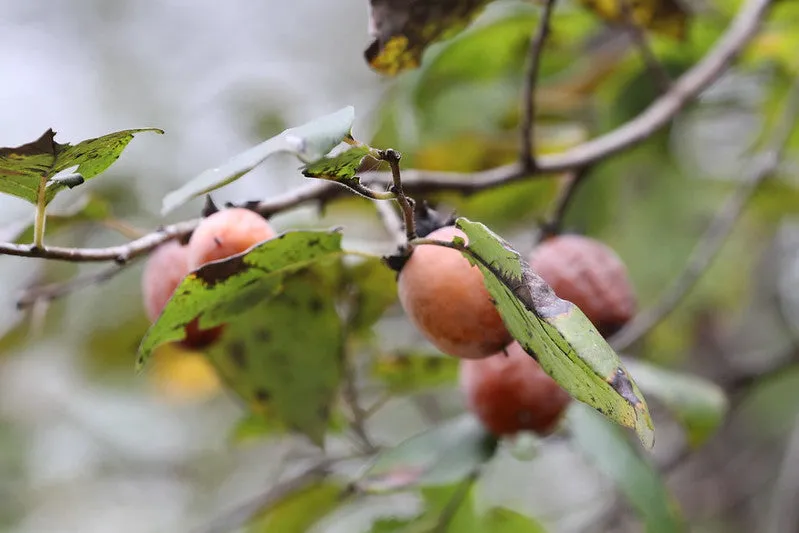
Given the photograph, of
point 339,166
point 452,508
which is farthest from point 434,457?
point 339,166

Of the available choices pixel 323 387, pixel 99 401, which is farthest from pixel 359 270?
pixel 99 401

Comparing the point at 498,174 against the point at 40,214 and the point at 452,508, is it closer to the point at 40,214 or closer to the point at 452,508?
the point at 452,508

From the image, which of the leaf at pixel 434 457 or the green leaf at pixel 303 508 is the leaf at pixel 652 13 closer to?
the leaf at pixel 434 457

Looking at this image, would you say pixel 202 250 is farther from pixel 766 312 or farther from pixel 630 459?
pixel 766 312

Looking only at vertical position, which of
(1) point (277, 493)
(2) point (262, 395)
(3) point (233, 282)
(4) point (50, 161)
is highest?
(4) point (50, 161)

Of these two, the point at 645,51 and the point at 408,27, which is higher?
the point at 408,27

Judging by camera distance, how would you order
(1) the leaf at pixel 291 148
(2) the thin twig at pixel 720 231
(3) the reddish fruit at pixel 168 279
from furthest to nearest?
(2) the thin twig at pixel 720 231, (3) the reddish fruit at pixel 168 279, (1) the leaf at pixel 291 148

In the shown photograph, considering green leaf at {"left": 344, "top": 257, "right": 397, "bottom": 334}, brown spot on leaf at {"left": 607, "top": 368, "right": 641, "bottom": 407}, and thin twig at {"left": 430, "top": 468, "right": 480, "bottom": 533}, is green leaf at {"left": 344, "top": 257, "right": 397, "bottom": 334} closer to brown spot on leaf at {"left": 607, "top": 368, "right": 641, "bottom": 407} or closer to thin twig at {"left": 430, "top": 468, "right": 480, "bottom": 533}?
thin twig at {"left": 430, "top": 468, "right": 480, "bottom": 533}

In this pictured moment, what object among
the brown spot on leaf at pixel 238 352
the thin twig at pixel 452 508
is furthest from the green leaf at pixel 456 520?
the brown spot on leaf at pixel 238 352
